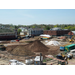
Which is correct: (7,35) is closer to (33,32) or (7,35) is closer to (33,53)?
(33,32)

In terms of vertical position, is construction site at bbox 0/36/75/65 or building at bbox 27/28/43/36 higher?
building at bbox 27/28/43/36

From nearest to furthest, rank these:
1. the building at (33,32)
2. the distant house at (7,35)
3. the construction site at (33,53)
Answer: the construction site at (33,53)
the distant house at (7,35)
the building at (33,32)

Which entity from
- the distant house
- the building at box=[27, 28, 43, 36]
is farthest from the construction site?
the building at box=[27, 28, 43, 36]

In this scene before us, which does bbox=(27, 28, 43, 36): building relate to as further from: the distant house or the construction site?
the construction site

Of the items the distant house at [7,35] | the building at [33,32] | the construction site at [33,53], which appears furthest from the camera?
the building at [33,32]

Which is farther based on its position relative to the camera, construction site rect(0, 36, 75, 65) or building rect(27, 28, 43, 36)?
building rect(27, 28, 43, 36)

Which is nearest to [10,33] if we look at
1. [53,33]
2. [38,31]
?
[38,31]

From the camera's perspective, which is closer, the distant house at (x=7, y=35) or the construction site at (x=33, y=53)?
the construction site at (x=33, y=53)

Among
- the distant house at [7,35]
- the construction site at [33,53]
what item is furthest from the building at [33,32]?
the construction site at [33,53]

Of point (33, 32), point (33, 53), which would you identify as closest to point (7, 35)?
point (33, 32)

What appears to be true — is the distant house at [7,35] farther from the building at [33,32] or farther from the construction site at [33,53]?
the construction site at [33,53]
